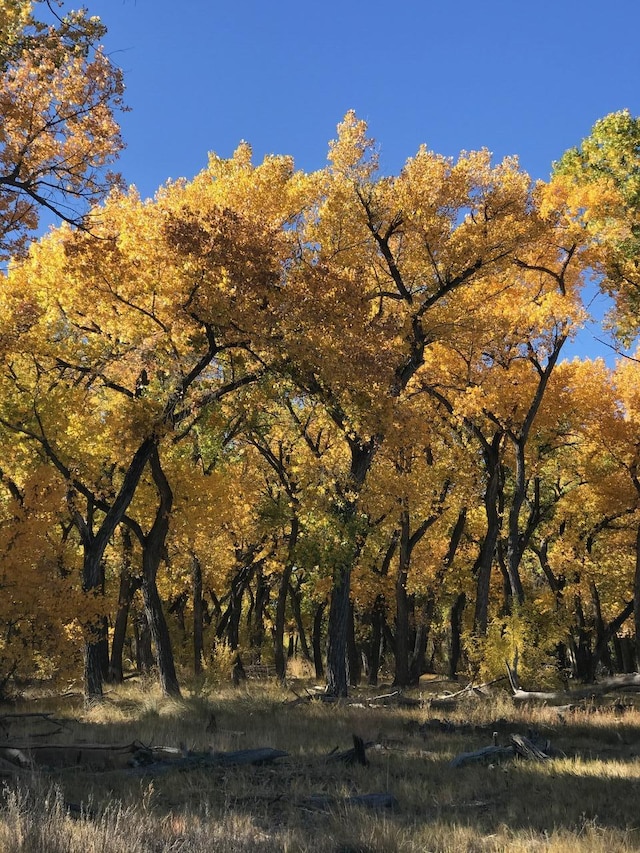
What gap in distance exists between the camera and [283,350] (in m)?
12.7

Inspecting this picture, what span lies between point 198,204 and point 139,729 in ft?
34.1

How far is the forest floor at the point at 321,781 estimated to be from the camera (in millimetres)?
5277

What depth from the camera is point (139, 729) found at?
11750mm

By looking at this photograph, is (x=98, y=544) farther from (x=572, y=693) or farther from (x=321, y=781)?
(x=572, y=693)

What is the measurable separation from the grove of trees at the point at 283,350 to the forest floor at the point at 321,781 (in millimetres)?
2700

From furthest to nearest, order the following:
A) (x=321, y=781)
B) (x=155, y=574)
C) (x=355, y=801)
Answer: (x=155, y=574) < (x=321, y=781) < (x=355, y=801)

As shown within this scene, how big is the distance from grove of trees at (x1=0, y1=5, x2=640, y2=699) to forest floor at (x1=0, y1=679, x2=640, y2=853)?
2.70 meters

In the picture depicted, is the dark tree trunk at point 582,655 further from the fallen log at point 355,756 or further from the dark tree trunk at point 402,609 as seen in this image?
the fallen log at point 355,756

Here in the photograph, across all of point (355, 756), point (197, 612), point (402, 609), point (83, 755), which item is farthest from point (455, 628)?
point (83, 755)

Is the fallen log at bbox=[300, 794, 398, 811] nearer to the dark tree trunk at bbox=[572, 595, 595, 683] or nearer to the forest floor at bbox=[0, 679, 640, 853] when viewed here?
the forest floor at bbox=[0, 679, 640, 853]

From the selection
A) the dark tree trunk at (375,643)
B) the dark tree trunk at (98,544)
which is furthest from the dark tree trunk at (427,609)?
the dark tree trunk at (98,544)

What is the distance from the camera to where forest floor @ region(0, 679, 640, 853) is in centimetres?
528

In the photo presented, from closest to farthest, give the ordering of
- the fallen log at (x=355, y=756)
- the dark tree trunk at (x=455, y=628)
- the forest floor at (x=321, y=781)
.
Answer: the forest floor at (x=321, y=781) < the fallen log at (x=355, y=756) < the dark tree trunk at (x=455, y=628)

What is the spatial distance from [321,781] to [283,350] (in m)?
7.51
